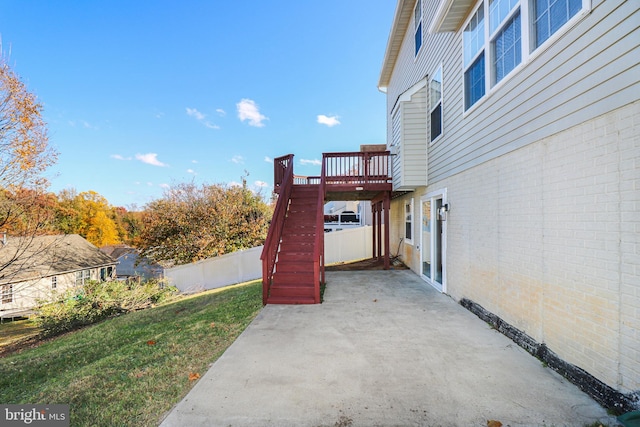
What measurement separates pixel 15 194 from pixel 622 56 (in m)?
11.4

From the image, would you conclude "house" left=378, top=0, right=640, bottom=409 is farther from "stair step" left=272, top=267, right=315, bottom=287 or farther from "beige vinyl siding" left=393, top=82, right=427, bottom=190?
"stair step" left=272, top=267, right=315, bottom=287

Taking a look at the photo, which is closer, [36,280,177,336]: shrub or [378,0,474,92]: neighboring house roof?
[378,0,474,92]: neighboring house roof

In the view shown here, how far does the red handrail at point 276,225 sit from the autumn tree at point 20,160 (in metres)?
5.85

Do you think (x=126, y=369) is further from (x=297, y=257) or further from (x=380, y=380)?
(x=297, y=257)

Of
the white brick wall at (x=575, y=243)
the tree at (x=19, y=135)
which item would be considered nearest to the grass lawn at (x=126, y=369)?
the white brick wall at (x=575, y=243)

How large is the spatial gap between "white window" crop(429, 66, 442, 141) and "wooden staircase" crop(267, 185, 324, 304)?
3.58 m

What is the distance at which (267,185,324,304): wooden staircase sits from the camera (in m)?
5.47

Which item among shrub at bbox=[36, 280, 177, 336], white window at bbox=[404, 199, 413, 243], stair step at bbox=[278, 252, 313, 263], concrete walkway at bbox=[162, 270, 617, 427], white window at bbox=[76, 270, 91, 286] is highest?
white window at bbox=[404, 199, 413, 243]

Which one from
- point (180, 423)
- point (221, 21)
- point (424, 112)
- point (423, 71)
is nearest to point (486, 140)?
point (424, 112)

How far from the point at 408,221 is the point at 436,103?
3.94 meters

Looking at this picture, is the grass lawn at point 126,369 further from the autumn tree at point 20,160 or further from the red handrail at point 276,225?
the autumn tree at point 20,160

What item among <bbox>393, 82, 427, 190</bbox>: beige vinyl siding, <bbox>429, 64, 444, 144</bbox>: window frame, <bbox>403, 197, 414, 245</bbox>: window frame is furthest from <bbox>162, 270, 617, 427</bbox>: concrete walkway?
<bbox>403, 197, 414, 245</bbox>: window frame

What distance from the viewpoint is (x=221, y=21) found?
12602 millimetres

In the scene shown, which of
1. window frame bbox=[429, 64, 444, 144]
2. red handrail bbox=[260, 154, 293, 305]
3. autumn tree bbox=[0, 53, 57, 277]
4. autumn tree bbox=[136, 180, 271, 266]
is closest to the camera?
red handrail bbox=[260, 154, 293, 305]
